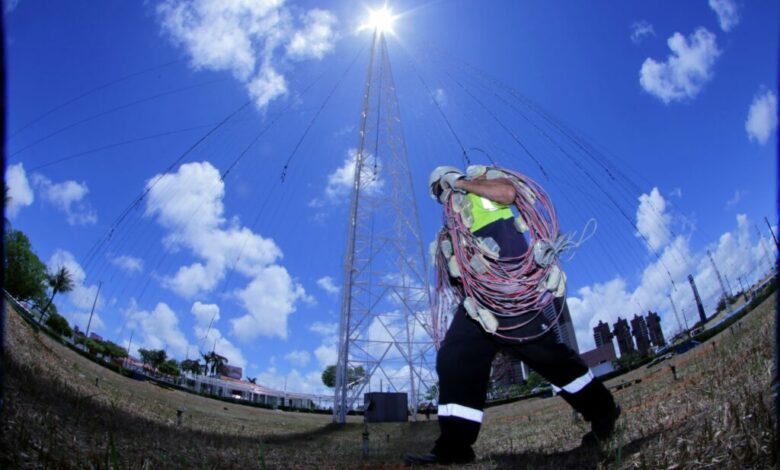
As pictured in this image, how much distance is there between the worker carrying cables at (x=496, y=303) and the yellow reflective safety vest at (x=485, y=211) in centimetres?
1

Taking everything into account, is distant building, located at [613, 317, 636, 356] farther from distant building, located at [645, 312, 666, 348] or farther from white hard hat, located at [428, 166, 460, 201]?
white hard hat, located at [428, 166, 460, 201]

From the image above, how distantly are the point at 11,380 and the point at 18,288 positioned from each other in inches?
1943

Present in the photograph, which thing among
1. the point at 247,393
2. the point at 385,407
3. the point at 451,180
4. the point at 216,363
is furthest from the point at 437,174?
the point at 216,363

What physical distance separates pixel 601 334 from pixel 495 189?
481 feet

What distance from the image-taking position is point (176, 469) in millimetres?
4512

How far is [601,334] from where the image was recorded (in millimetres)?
135875

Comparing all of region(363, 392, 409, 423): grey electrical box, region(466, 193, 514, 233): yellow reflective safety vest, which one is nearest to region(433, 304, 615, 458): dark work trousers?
region(466, 193, 514, 233): yellow reflective safety vest

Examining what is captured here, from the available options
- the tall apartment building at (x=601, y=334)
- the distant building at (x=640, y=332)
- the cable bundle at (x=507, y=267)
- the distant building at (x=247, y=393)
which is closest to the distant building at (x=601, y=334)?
the tall apartment building at (x=601, y=334)

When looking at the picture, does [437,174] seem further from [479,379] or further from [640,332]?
[640,332]

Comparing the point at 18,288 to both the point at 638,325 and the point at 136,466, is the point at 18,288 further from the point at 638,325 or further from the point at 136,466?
the point at 638,325

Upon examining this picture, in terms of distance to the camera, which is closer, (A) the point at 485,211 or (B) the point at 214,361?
(A) the point at 485,211

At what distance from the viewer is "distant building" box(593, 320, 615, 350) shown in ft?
431

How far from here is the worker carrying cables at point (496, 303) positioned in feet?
17.4

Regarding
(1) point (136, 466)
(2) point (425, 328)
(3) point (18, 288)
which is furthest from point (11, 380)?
(3) point (18, 288)
